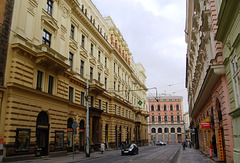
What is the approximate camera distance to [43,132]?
2047 centimetres

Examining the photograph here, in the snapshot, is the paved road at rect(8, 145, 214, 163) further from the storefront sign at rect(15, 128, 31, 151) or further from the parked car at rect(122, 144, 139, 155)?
the parked car at rect(122, 144, 139, 155)

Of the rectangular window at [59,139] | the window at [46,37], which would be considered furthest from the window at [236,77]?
the window at [46,37]

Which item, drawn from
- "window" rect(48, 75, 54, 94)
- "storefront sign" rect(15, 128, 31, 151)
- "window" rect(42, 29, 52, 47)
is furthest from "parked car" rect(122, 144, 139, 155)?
"window" rect(42, 29, 52, 47)

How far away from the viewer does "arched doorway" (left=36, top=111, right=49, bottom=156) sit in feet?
64.6

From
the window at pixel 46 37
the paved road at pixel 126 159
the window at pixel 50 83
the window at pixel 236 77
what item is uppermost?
the window at pixel 46 37

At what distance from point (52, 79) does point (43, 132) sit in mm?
5287

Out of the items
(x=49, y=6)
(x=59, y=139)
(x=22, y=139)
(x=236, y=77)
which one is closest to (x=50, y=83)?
(x=59, y=139)

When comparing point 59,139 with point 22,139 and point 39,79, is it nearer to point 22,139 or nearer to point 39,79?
point 22,139

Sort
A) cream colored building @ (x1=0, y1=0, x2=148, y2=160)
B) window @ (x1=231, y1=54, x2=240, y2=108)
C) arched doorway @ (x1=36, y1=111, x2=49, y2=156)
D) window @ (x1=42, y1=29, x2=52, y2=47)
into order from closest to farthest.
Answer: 1. window @ (x1=231, y1=54, x2=240, y2=108)
2. cream colored building @ (x1=0, y1=0, x2=148, y2=160)
3. arched doorway @ (x1=36, y1=111, x2=49, y2=156)
4. window @ (x1=42, y1=29, x2=52, y2=47)

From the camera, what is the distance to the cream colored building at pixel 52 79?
16938mm

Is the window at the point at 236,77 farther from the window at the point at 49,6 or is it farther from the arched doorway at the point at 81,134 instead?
the arched doorway at the point at 81,134

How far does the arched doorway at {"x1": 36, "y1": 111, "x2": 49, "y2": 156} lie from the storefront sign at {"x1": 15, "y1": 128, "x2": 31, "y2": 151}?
6.12ft

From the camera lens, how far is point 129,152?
86.8ft

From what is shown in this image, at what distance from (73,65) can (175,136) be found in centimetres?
7621
